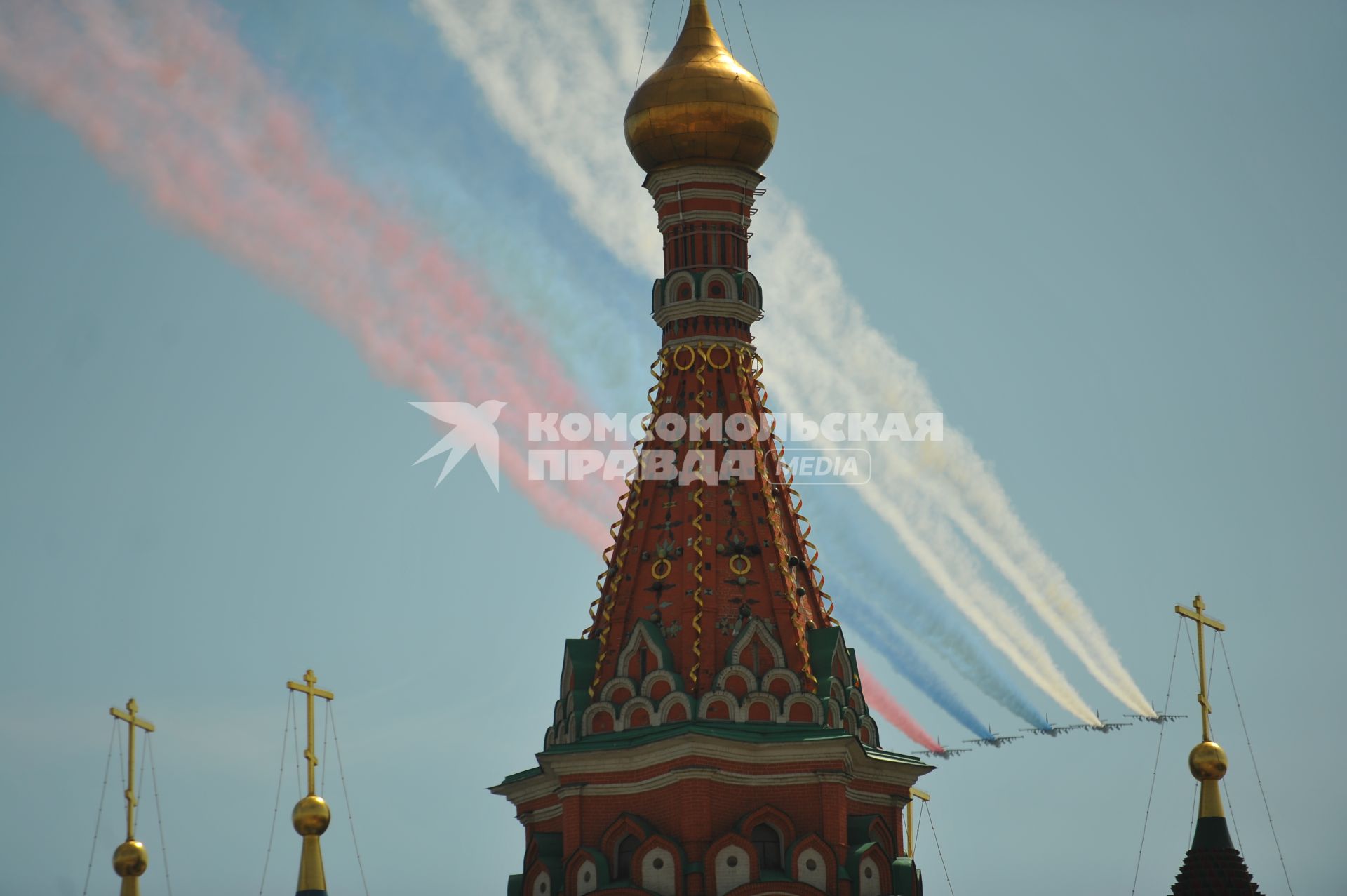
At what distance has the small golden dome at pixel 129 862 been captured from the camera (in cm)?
5728

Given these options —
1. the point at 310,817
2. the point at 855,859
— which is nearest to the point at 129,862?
the point at 310,817

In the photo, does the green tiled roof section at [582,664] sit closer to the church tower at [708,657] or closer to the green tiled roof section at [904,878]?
the church tower at [708,657]

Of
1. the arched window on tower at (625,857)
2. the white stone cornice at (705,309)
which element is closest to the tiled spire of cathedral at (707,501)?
the white stone cornice at (705,309)

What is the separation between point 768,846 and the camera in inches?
2279

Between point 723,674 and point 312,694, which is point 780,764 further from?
point 312,694

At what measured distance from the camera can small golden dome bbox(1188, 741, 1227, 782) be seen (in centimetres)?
5856

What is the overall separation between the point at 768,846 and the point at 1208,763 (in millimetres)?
7270

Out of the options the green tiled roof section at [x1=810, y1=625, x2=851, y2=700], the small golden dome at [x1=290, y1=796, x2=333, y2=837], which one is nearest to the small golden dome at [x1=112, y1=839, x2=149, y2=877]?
the small golden dome at [x1=290, y1=796, x2=333, y2=837]

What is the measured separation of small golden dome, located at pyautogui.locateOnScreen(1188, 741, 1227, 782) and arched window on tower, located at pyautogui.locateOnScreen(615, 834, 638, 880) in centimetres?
914

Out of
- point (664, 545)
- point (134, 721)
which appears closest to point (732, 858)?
point (664, 545)

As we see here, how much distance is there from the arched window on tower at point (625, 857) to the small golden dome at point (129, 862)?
7497 mm

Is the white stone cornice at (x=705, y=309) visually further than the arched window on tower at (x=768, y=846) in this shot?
Yes

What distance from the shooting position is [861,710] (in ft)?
197

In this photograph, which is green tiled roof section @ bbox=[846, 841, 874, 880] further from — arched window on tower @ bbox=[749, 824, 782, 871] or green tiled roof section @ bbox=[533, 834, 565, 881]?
green tiled roof section @ bbox=[533, 834, 565, 881]
